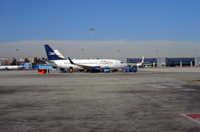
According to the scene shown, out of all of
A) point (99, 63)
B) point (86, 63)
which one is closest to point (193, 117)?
point (99, 63)

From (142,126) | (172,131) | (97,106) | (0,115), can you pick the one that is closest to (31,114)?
(0,115)

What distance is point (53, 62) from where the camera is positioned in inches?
2411

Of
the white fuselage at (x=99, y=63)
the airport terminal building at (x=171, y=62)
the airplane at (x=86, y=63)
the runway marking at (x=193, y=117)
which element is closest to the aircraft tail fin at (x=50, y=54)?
the airplane at (x=86, y=63)

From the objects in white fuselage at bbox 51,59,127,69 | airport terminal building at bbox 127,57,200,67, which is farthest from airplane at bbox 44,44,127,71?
airport terminal building at bbox 127,57,200,67

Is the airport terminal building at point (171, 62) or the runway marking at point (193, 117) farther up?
the airport terminal building at point (171, 62)

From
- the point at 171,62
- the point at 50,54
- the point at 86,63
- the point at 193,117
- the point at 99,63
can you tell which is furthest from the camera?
the point at 171,62

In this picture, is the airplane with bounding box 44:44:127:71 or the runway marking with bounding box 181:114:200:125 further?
the airplane with bounding box 44:44:127:71

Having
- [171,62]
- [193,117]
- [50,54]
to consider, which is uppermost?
[50,54]

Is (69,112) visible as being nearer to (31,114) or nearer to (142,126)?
(31,114)

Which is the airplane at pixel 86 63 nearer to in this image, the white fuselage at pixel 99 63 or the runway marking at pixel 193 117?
the white fuselage at pixel 99 63

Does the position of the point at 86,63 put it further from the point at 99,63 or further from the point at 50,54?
the point at 50,54

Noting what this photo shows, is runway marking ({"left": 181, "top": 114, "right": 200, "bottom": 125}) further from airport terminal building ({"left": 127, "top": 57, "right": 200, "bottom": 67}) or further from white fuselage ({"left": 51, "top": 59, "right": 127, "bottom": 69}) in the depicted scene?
airport terminal building ({"left": 127, "top": 57, "right": 200, "bottom": 67})

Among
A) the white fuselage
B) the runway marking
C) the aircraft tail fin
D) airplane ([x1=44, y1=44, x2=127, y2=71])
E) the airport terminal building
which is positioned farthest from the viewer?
the airport terminal building

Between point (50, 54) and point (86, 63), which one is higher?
point (50, 54)
